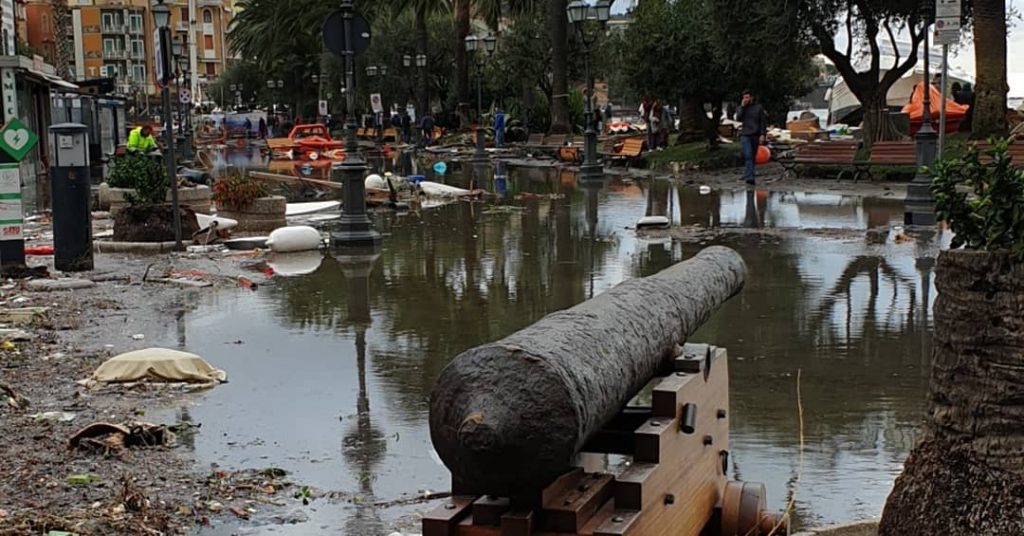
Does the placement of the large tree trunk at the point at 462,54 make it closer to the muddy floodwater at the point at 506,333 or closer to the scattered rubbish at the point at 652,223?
the scattered rubbish at the point at 652,223

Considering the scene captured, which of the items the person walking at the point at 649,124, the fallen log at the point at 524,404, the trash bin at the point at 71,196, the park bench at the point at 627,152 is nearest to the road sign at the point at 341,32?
the trash bin at the point at 71,196

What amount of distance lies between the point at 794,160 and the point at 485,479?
996 inches

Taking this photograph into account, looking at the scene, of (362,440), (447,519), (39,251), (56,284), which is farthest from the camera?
(39,251)

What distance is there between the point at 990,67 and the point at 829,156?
3504mm

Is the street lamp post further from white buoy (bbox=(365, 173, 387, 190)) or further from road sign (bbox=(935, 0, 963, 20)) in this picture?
white buoy (bbox=(365, 173, 387, 190))

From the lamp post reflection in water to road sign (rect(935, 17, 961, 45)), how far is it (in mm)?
8034

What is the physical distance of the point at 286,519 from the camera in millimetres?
5410

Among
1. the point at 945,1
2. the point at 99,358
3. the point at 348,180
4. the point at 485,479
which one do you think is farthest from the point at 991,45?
the point at 485,479

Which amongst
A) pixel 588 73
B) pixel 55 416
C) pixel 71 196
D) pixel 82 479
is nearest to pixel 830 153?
pixel 588 73

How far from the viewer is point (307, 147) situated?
1983 inches

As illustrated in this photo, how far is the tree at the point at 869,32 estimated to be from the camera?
1070 inches

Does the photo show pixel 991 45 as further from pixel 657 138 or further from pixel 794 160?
pixel 657 138

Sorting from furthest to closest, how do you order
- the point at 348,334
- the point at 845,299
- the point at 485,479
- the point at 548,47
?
the point at 548,47, the point at 845,299, the point at 348,334, the point at 485,479

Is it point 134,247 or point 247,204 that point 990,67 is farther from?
point 134,247
